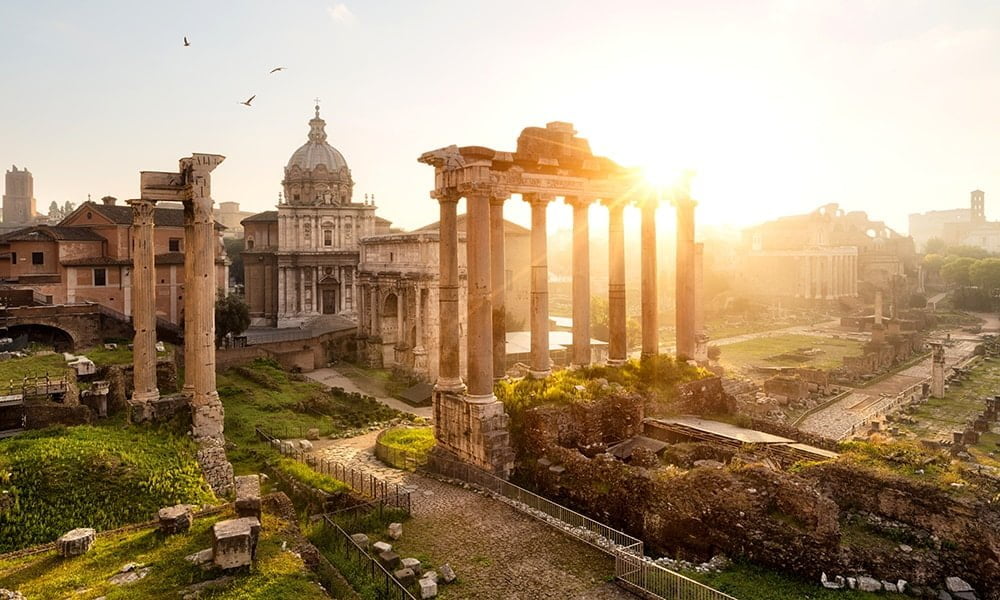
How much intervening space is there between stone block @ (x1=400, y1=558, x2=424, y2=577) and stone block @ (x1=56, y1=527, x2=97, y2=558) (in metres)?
5.27

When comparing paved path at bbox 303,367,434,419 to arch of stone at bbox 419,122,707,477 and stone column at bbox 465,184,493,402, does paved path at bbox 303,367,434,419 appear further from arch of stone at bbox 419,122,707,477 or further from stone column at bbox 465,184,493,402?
stone column at bbox 465,184,493,402

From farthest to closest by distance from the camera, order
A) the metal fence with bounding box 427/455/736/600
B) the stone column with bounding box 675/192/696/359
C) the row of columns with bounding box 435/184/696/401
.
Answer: the stone column with bounding box 675/192/696/359 → the row of columns with bounding box 435/184/696/401 → the metal fence with bounding box 427/455/736/600

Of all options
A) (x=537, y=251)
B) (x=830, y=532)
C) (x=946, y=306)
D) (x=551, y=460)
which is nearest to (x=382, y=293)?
(x=537, y=251)

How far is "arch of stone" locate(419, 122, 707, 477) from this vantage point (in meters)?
17.3

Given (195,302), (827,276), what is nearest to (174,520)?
(195,302)

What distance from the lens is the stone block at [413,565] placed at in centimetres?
1148

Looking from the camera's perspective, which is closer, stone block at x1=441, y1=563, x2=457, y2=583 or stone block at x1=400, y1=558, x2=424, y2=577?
stone block at x1=441, y1=563, x2=457, y2=583

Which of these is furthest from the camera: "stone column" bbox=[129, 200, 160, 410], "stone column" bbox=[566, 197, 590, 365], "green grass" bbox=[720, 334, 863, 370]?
"green grass" bbox=[720, 334, 863, 370]

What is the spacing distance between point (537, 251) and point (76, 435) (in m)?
13.6

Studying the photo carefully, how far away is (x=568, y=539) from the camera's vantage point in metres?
13.0

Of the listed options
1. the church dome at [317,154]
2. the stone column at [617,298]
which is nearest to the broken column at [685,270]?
the stone column at [617,298]

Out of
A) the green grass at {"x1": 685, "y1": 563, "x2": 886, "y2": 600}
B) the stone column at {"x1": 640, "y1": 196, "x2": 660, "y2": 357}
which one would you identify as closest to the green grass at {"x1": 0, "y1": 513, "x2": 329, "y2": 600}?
the green grass at {"x1": 685, "y1": 563, "x2": 886, "y2": 600}

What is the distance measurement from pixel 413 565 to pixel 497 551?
1.79 meters

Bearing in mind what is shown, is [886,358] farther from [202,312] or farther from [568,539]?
[202,312]
